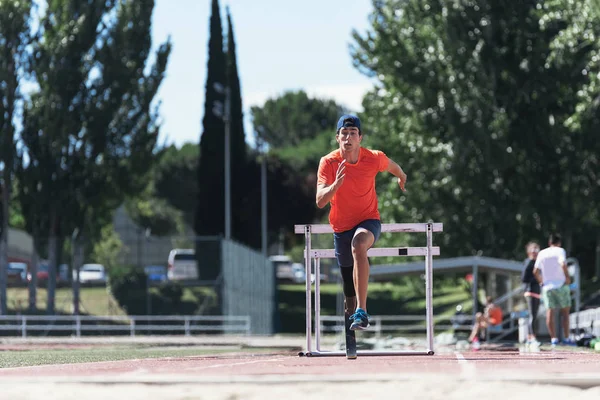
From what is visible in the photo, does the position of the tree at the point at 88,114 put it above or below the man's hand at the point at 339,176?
above

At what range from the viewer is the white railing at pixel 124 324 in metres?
38.3

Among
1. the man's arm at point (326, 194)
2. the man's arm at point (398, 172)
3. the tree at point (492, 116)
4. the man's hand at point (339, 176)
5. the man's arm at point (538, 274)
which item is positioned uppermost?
the tree at point (492, 116)

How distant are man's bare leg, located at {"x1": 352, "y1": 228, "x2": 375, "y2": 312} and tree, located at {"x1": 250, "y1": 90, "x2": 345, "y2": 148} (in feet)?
380

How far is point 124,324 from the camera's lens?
42156 millimetres

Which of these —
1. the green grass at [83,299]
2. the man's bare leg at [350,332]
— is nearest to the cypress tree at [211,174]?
the green grass at [83,299]

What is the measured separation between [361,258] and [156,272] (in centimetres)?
3447

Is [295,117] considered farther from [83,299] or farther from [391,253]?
[391,253]

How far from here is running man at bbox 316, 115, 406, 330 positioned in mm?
10133

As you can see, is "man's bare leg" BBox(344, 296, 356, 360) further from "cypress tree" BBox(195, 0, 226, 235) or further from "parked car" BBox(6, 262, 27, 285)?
"cypress tree" BBox(195, 0, 226, 235)

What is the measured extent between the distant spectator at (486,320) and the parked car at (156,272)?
51.3 feet

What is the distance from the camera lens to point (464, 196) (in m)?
38.6

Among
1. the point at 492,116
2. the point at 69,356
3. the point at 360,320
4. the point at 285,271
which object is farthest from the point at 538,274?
the point at 285,271

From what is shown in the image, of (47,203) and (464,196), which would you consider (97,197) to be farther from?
(464,196)

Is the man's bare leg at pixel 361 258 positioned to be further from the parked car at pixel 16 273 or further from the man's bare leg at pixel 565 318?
the parked car at pixel 16 273
